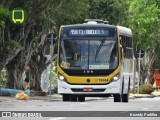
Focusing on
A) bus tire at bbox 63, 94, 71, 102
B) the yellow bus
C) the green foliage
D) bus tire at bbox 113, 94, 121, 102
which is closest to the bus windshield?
the yellow bus

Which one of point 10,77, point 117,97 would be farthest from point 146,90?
point 117,97

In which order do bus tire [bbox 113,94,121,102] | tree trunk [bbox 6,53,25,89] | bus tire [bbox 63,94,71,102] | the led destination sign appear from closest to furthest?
the led destination sign < bus tire [bbox 63,94,71,102] < bus tire [bbox 113,94,121,102] < tree trunk [bbox 6,53,25,89]

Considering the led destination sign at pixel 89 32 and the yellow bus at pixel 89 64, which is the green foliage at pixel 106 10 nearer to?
the led destination sign at pixel 89 32

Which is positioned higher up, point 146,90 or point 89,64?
point 89,64

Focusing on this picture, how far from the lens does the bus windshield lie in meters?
33.4

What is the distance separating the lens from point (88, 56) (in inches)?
1314

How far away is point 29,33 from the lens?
46.9 metres

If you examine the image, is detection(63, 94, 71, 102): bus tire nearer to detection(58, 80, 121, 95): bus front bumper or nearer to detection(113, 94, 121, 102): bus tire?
detection(58, 80, 121, 95): bus front bumper

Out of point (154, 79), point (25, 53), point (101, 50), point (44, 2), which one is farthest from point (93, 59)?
point (154, 79)

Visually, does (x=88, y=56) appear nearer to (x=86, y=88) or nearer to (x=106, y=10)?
(x=86, y=88)

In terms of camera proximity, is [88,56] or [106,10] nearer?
[88,56]

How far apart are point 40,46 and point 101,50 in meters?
18.5

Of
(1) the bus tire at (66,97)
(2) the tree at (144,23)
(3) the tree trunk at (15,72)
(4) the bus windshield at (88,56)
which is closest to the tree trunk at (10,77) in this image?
(3) the tree trunk at (15,72)

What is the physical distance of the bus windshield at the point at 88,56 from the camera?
33.4m
